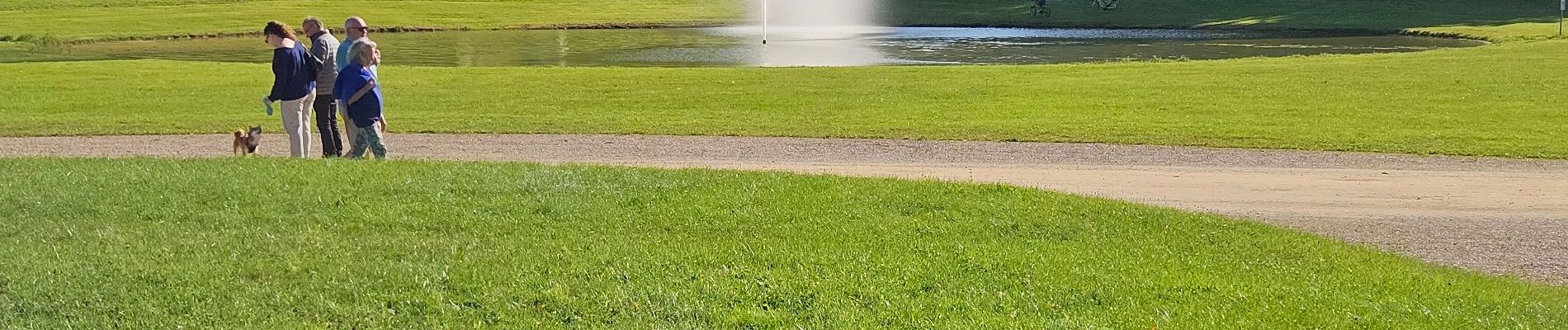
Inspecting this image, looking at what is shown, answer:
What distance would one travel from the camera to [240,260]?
829 cm

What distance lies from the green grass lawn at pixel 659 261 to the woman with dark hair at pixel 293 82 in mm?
1768

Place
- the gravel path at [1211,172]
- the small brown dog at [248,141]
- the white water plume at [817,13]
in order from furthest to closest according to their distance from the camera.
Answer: the white water plume at [817,13]
the small brown dog at [248,141]
the gravel path at [1211,172]

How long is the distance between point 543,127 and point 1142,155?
7.14 metres

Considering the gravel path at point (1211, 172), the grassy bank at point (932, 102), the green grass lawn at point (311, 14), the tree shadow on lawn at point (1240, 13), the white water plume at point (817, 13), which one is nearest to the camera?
the gravel path at point (1211, 172)

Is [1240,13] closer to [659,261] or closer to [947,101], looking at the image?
[947,101]

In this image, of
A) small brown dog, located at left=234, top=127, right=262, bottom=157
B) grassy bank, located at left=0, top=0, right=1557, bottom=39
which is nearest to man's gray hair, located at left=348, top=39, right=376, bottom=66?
small brown dog, located at left=234, top=127, right=262, bottom=157

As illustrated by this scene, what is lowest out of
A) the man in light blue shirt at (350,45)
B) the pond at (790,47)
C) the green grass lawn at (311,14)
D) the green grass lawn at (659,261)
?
the green grass lawn at (311,14)

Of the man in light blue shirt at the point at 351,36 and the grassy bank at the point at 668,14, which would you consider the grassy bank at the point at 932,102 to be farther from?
the grassy bank at the point at 668,14

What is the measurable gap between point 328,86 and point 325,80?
0.19 feet

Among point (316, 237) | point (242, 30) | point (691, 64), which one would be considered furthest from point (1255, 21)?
point (316, 237)

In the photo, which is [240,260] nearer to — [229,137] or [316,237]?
[316,237]

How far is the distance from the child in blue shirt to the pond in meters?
21.3

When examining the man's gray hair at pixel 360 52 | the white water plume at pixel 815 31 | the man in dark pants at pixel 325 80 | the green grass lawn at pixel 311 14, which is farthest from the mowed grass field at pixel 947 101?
the green grass lawn at pixel 311 14

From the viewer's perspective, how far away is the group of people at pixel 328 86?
527 inches
